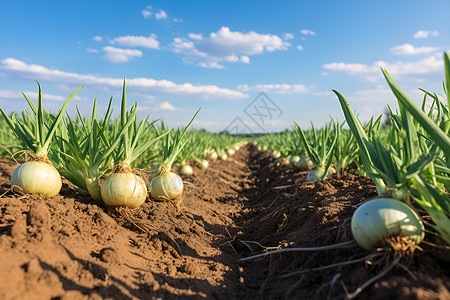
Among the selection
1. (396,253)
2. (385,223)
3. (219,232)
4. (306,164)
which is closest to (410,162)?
(385,223)

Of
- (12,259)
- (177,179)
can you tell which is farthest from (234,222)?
(12,259)

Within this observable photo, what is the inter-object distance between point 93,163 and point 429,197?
91.9 inches

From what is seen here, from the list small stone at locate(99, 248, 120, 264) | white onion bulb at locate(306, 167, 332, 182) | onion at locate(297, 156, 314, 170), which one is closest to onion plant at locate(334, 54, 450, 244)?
small stone at locate(99, 248, 120, 264)

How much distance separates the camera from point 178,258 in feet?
7.25

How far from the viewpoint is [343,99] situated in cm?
181

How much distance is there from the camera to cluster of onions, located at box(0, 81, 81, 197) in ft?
7.39

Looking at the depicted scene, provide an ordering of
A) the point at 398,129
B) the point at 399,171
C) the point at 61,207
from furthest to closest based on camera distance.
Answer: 1. the point at 61,207
2. the point at 398,129
3. the point at 399,171

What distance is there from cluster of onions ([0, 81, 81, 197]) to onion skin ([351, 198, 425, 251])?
2201 millimetres

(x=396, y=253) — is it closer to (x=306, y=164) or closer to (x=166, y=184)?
(x=166, y=184)

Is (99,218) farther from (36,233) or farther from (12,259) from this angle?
(12,259)

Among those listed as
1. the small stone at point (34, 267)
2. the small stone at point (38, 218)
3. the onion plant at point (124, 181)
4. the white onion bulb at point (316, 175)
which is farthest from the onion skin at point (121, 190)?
the white onion bulb at point (316, 175)

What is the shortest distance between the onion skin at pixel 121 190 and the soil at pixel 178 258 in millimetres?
129

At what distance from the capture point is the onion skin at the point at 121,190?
233 cm

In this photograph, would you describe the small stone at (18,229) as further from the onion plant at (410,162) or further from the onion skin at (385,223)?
the onion plant at (410,162)
